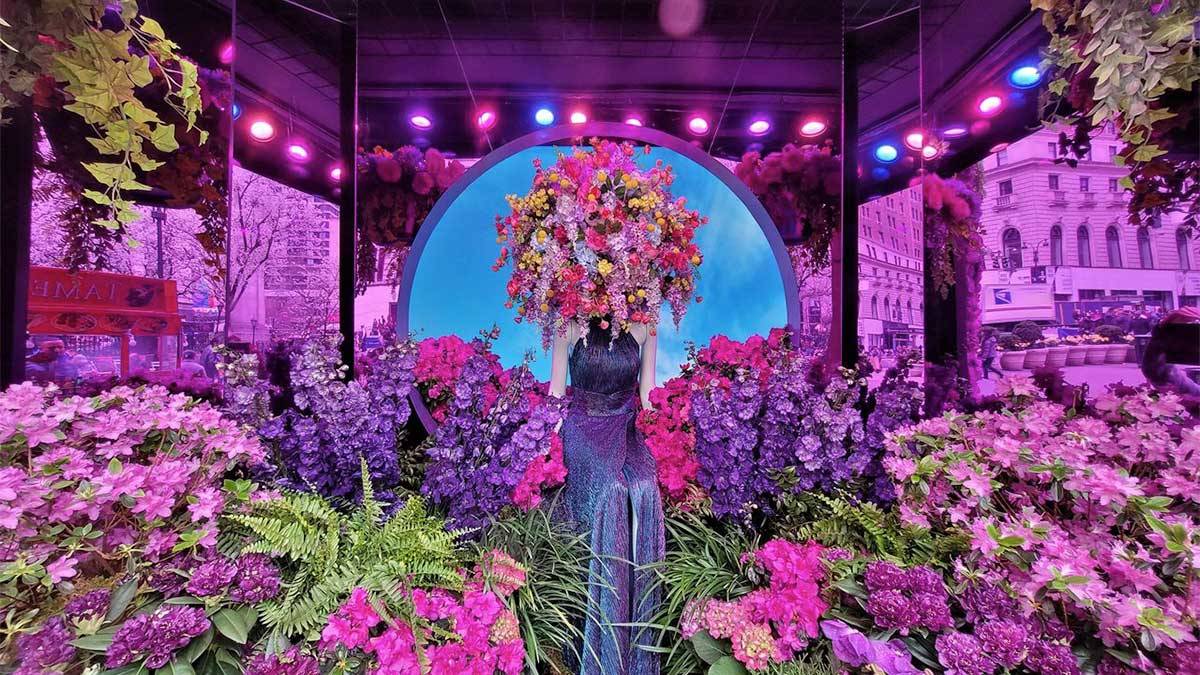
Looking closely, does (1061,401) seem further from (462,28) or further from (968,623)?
(462,28)

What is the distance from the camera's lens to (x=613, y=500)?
7.82 ft

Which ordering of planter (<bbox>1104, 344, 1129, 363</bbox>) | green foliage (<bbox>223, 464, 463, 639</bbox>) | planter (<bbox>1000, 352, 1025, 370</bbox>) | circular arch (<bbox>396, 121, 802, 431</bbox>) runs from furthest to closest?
circular arch (<bbox>396, 121, 802, 431</bbox>) → planter (<bbox>1000, 352, 1025, 370</bbox>) → planter (<bbox>1104, 344, 1129, 363</bbox>) → green foliage (<bbox>223, 464, 463, 639</bbox>)

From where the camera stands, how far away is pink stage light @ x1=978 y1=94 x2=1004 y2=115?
8.18 feet

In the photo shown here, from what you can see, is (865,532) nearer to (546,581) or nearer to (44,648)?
(546,581)

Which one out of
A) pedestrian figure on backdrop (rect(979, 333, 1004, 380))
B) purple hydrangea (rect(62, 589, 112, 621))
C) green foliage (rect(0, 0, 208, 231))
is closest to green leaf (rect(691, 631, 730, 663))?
purple hydrangea (rect(62, 589, 112, 621))

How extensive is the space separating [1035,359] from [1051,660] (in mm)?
1697

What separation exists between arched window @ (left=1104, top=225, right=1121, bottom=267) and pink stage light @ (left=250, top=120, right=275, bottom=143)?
4527 millimetres

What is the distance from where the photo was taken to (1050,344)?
2355mm

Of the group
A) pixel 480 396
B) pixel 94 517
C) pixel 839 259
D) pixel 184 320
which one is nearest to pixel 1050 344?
pixel 839 259

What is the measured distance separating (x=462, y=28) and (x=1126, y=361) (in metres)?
4.16

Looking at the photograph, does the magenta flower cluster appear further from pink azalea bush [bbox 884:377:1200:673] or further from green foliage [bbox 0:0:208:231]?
green foliage [bbox 0:0:208:231]

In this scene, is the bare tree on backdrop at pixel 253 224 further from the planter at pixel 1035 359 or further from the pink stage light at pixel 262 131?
the planter at pixel 1035 359

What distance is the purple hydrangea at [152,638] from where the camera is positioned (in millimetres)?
1229

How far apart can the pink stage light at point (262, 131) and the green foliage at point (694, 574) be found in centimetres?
339
